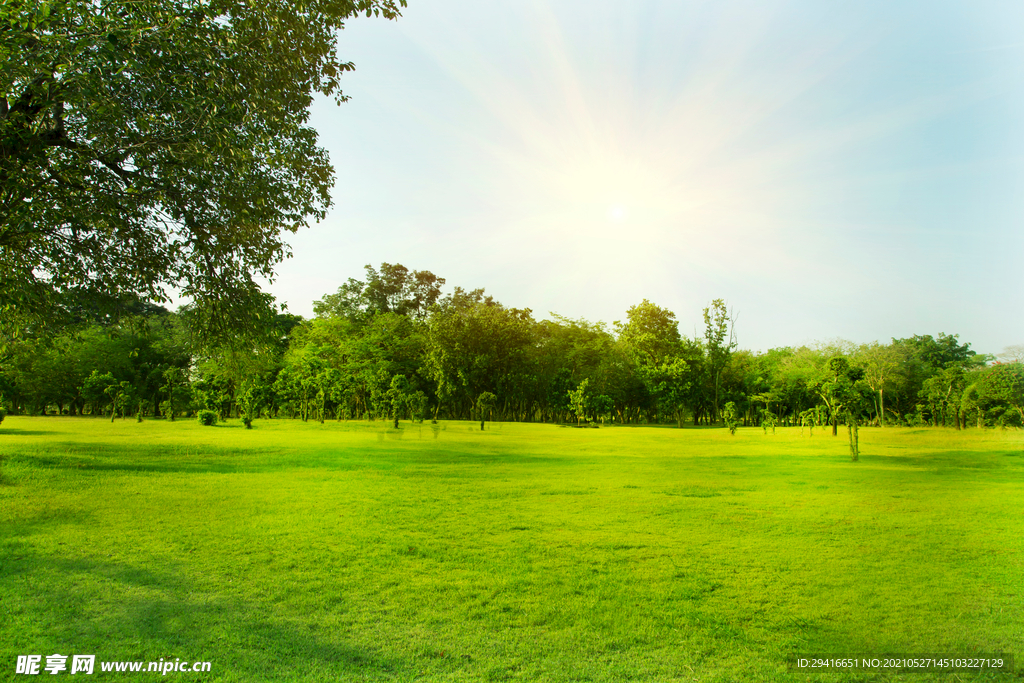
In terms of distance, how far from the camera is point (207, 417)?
44.1 feet

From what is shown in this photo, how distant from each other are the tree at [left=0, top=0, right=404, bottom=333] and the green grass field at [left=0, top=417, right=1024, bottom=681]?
3254 mm

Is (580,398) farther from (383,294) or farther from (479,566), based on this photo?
(479,566)

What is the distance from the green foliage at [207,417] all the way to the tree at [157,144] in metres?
5.01

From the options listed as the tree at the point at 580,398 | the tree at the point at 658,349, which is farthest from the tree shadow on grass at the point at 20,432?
the tree at the point at 658,349

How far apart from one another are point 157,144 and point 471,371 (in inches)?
462

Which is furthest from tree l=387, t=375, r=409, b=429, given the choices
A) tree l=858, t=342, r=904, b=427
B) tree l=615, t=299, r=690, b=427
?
tree l=858, t=342, r=904, b=427

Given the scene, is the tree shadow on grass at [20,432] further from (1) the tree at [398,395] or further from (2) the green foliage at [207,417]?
(1) the tree at [398,395]

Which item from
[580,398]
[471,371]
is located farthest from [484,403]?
[580,398]

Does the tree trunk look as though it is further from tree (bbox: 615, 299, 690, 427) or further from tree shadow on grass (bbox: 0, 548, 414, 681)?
tree shadow on grass (bbox: 0, 548, 414, 681)

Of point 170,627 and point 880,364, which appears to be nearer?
point 170,627

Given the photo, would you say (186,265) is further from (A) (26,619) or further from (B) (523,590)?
(B) (523,590)

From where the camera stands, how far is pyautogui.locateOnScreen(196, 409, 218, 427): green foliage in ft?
43.6

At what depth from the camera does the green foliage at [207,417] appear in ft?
43.6

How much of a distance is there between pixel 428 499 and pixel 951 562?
7.17 meters
